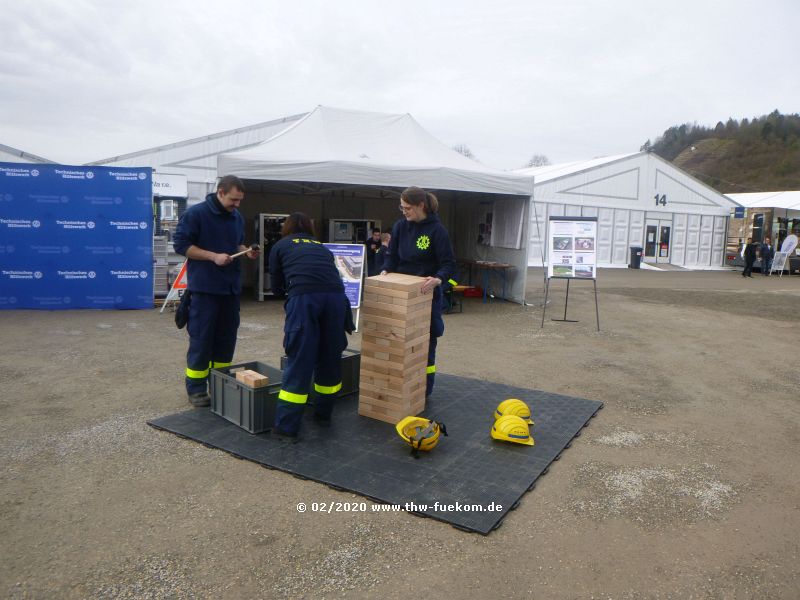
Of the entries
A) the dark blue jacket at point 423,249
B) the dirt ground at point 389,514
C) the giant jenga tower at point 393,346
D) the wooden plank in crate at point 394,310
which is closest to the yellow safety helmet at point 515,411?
the dirt ground at point 389,514

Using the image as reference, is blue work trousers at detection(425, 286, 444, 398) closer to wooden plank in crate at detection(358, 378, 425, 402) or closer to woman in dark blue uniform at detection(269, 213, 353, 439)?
wooden plank in crate at detection(358, 378, 425, 402)

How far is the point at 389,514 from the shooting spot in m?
3.27

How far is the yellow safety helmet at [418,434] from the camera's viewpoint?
12.9ft

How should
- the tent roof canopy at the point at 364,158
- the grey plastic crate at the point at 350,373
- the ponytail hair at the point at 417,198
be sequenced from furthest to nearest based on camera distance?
the tent roof canopy at the point at 364,158 → the grey plastic crate at the point at 350,373 → the ponytail hair at the point at 417,198

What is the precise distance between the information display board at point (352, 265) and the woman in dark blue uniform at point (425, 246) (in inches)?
136

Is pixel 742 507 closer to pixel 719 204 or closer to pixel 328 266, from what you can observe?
pixel 328 266

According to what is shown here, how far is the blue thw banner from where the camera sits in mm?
9602

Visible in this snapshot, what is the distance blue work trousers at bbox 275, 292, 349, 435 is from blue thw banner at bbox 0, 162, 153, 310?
23.2 feet

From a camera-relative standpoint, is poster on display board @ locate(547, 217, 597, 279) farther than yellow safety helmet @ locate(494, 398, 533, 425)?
Yes

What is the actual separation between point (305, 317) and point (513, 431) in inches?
67.3

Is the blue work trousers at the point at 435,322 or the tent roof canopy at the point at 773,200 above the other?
the tent roof canopy at the point at 773,200

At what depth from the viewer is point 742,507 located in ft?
11.5

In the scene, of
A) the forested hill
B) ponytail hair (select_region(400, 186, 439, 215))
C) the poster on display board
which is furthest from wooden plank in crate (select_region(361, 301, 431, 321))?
the forested hill

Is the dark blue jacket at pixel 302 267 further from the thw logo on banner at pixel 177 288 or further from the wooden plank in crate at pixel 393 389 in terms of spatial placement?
the thw logo on banner at pixel 177 288
